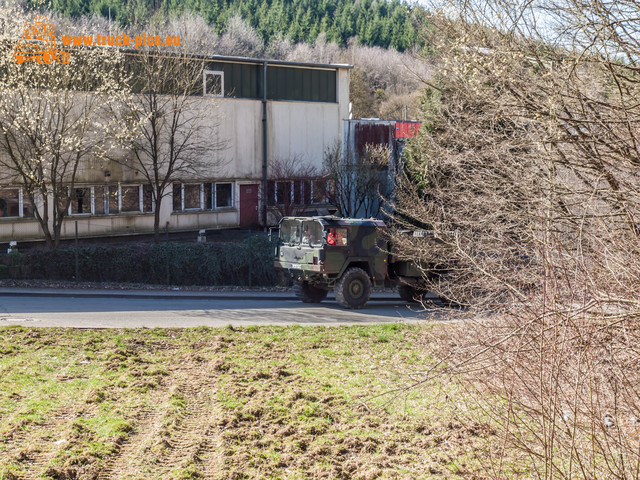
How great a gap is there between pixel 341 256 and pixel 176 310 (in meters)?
4.55

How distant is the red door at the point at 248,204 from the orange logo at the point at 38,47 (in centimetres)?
1101

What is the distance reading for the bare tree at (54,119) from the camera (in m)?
23.7

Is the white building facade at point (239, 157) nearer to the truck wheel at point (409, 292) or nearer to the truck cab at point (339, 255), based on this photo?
the truck wheel at point (409, 292)

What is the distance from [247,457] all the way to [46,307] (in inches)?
472

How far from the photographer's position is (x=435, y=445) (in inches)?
299

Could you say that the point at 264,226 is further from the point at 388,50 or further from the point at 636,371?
the point at 388,50

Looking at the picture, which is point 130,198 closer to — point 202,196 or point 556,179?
point 202,196

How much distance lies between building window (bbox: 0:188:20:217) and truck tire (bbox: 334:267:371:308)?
1464cm

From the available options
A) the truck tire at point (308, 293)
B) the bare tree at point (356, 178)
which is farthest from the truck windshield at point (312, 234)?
the bare tree at point (356, 178)

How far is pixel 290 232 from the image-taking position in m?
20.0

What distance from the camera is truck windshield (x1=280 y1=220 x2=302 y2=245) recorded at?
19672 millimetres

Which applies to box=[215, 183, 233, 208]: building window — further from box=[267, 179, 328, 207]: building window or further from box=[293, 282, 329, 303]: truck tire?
box=[293, 282, 329, 303]: truck tire

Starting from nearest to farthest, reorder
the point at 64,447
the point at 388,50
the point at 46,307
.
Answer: the point at 64,447
the point at 46,307
the point at 388,50

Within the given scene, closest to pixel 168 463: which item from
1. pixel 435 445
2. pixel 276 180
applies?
pixel 435 445
